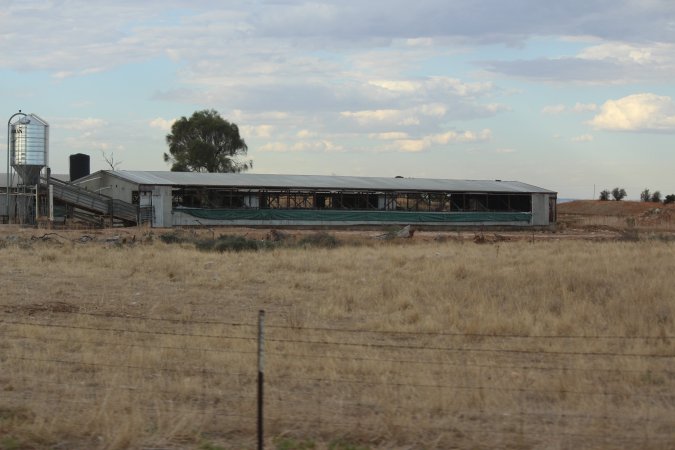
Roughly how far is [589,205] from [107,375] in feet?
382

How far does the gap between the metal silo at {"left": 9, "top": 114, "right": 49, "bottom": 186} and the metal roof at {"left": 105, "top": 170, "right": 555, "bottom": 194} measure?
15.7ft

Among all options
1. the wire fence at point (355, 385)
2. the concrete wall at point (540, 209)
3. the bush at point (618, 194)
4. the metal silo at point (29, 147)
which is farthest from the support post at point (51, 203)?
the bush at point (618, 194)

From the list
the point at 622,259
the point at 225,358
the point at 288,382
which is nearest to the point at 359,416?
the point at 288,382

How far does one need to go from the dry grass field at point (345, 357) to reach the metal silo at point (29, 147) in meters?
30.9

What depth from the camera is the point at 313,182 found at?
59.0 meters

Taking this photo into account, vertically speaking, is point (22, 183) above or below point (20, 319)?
above

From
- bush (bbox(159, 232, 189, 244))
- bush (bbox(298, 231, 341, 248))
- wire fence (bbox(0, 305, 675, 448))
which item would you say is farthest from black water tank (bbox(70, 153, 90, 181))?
wire fence (bbox(0, 305, 675, 448))

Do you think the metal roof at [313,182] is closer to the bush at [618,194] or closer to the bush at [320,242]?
the bush at [320,242]

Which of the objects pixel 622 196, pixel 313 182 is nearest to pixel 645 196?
pixel 622 196

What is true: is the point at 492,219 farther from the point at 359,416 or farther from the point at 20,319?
the point at 359,416

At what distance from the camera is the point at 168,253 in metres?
29.1

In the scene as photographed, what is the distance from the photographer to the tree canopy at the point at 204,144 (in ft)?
299

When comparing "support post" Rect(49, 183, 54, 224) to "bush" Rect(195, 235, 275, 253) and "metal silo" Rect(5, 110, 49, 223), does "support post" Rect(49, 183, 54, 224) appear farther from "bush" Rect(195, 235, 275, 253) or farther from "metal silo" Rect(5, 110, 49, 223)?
"bush" Rect(195, 235, 275, 253)

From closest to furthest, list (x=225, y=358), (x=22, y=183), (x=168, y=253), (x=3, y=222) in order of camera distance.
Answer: (x=225, y=358), (x=168, y=253), (x=22, y=183), (x=3, y=222)
